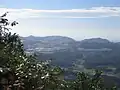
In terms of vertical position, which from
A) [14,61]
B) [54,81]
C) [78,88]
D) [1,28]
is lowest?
[78,88]

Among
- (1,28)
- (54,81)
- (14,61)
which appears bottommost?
(54,81)

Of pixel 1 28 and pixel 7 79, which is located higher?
pixel 1 28

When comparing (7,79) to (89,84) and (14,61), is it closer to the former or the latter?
(14,61)

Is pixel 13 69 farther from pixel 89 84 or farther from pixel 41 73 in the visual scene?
pixel 89 84

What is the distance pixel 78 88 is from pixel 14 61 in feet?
71.3

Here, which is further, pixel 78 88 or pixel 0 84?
pixel 78 88

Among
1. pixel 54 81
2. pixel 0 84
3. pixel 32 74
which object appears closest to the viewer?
pixel 0 84

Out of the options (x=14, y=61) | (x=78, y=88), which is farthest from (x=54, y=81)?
(x=78, y=88)

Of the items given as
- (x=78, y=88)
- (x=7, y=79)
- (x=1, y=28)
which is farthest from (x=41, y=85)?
(x=78, y=88)

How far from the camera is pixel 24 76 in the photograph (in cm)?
1432

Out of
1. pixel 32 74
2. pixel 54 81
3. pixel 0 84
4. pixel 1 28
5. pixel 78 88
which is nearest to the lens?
pixel 0 84

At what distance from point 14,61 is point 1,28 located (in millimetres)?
10012

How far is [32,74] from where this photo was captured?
14688 millimetres

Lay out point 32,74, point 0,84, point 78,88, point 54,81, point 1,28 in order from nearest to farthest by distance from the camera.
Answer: point 0,84, point 32,74, point 54,81, point 1,28, point 78,88
